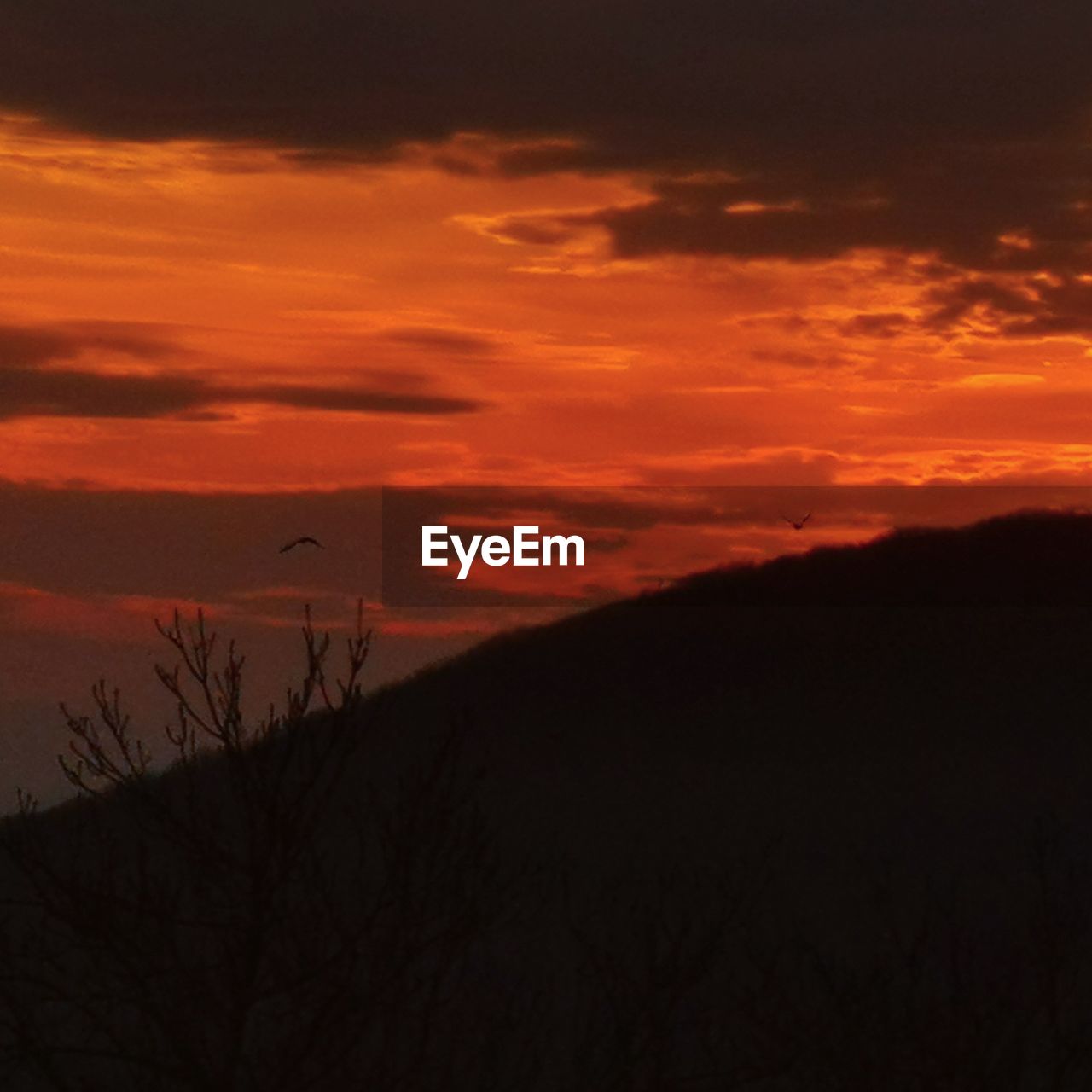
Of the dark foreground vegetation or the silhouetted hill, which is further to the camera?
the silhouetted hill

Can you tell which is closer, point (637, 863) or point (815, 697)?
point (637, 863)

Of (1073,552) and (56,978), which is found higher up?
(1073,552)

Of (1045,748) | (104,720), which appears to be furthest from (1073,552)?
(104,720)

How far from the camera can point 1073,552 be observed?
220ft

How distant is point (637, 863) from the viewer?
142 feet

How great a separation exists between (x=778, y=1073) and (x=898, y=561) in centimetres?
5230

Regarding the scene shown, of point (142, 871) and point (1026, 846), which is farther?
point (1026, 846)

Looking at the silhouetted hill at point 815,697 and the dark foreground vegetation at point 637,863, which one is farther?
the silhouetted hill at point 815,697

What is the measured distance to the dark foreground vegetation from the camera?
15.2m

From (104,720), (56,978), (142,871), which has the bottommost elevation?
(56,978)

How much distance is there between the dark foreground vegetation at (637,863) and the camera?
15.2 meters

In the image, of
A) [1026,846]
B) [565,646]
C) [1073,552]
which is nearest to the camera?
[1026,846]

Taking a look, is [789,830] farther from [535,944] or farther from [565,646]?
[565,646]

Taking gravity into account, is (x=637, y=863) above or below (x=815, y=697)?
below
